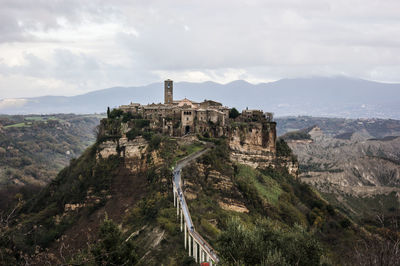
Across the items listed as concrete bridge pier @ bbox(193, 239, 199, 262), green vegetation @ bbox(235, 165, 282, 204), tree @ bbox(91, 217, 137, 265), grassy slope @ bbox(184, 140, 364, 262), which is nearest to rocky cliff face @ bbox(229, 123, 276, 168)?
grassy slope @ bbox(184, 140, 364, 262)

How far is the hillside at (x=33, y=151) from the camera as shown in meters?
113

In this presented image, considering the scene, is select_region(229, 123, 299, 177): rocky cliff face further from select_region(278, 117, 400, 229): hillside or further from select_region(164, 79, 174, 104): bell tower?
select_region(278, 117, 400, 229): hillside

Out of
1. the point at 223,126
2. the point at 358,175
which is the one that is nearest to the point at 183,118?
the point at 223,126

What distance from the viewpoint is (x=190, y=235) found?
2870 centimetres

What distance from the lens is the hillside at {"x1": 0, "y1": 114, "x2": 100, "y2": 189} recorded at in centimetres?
11325

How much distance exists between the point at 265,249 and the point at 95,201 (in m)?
31.5

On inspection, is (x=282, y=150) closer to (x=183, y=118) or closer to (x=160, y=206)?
(x=183, y=118)

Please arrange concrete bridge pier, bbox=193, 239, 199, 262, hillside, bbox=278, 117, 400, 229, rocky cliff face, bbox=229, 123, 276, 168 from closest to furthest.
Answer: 1. concrete bridge pier, bbox=193, 239, 199, 262
2. rocky cliff face, bbox=229, 123, 276, 168
3. hillside, bbox=278, 117, 400, 229

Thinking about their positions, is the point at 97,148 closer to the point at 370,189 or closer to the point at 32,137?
the point at 370,189

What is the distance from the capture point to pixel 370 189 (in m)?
89.9

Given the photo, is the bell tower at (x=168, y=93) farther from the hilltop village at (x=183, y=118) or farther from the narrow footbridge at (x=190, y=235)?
the narrow footbridge at (x=190, y=235)

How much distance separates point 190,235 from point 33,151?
483ft

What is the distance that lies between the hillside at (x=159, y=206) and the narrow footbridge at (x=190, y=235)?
0.85m

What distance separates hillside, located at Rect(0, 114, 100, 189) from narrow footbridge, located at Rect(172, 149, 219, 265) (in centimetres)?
7681
